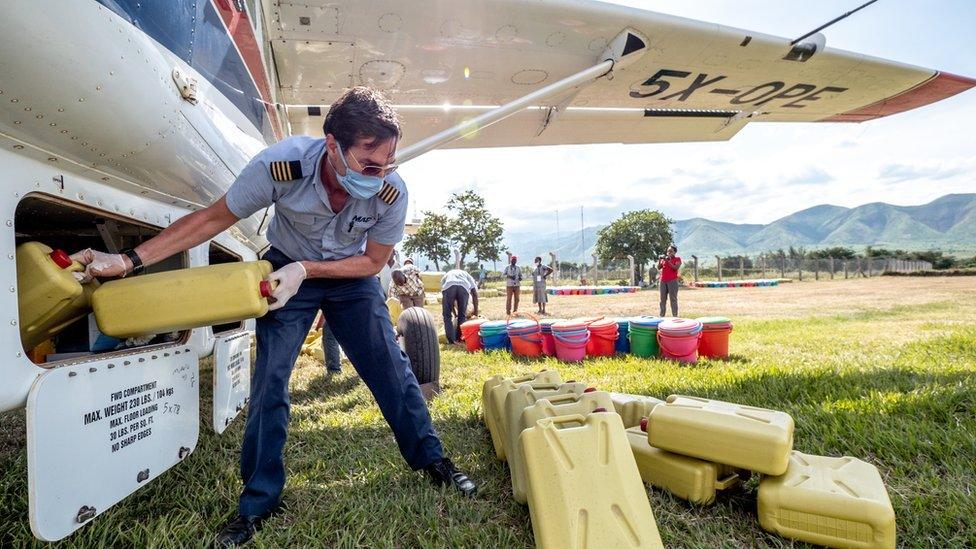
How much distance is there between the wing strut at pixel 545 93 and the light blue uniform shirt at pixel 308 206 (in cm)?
222

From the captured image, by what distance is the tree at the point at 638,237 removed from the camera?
161 feet

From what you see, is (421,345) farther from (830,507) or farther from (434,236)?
(434,236)

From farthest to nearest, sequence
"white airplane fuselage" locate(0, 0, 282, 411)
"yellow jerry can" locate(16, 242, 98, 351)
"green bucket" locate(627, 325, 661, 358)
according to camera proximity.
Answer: "green bucket" locate(627, 325, 661, 358) → "yellow jerry can" locate(16, 242, 98, 351) → "white airplane fuselage" locate(0, 0, 282, 411)

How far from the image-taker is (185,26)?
188 centimetres

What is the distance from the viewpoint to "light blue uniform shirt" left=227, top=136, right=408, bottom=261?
Result: 1909 mm

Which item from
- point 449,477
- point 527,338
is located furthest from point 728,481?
point 527,338

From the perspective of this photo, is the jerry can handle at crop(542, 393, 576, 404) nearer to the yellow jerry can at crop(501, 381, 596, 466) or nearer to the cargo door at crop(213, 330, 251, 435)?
the yellow jerry can at crop(501, 381, 596, 466)

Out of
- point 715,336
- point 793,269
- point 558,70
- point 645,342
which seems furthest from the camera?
point 793,269

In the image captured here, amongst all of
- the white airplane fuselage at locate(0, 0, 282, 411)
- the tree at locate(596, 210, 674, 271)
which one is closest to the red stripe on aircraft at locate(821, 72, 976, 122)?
the white airplane fuselage at locate(0, 0, 282, 411)

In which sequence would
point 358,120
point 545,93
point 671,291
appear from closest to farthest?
point 358,120 < point 545,93 < point 671,291

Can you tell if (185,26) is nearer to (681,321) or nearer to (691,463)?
(691,463)

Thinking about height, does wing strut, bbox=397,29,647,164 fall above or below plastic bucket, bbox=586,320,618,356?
above

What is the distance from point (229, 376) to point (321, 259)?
88 centimetres

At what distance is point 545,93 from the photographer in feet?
15.1
